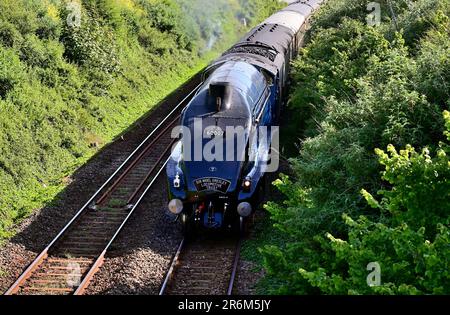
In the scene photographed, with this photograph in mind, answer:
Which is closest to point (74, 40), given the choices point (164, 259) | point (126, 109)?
point (126, 109)

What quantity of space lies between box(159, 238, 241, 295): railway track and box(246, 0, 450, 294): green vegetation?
75 cm

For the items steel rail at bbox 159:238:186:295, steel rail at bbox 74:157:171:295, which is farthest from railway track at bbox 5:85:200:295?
steel rail at bbox 159:238:186:295

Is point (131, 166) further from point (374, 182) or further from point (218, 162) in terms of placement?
point (374, 182)

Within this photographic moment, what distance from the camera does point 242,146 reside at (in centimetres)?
1341

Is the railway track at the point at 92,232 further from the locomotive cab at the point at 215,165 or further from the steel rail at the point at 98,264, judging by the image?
the locomotive cab at the point at 215,165

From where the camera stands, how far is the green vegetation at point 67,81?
1792cm

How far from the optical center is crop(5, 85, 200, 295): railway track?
12.2 m

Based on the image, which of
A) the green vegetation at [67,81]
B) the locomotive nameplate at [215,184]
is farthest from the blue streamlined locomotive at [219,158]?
the green vegetation at [67,81]

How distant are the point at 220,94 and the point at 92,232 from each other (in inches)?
204

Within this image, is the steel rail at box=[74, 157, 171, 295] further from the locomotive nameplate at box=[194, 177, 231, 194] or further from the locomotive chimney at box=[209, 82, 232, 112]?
the locomotive chimney at box=[209, 82, 232, 112]

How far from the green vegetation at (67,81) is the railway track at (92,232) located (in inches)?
66.0

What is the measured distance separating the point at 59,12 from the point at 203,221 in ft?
55.6

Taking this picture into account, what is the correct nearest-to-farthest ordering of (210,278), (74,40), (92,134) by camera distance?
(210,278) → (92,134) → (74,40)

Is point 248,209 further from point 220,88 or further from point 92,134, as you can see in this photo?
point 92,134
